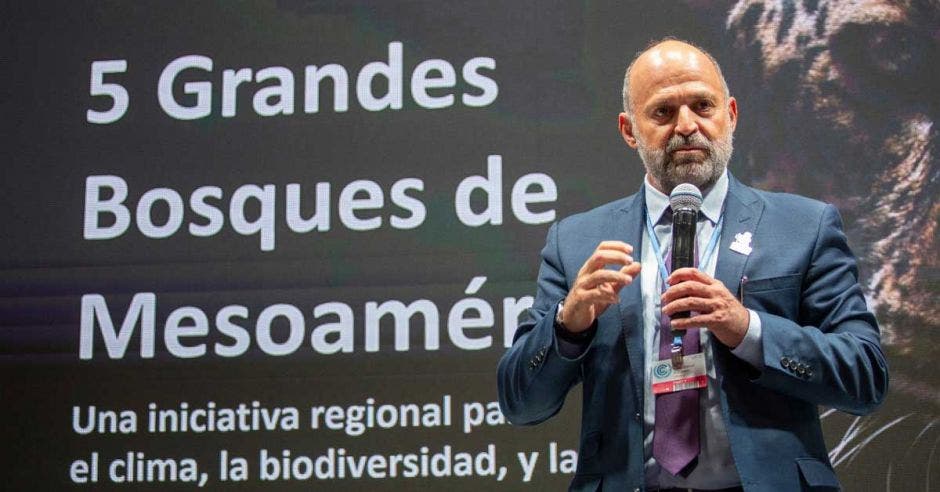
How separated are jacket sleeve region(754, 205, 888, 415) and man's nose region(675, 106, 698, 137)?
0.95 ft

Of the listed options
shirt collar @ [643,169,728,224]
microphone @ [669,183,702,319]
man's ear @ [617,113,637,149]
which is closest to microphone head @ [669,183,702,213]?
microphone @ [669,183,702,319]

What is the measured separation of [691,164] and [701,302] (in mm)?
428

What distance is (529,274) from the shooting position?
3.91m

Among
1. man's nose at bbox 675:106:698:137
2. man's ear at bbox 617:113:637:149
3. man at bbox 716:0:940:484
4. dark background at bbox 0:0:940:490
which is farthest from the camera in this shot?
dark background at bbox 0:0:940:490

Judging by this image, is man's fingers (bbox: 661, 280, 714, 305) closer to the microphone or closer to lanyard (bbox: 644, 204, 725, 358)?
the microphone

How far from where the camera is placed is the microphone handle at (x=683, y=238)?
186 centimetres

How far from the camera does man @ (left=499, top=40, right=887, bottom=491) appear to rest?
1.83m

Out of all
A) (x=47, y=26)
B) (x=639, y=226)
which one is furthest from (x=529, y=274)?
(x=47, y=26)

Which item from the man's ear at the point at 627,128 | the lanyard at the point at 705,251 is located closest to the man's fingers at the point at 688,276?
the lanyard at the point at 705,251

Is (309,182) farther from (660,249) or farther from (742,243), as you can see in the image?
(742,243)

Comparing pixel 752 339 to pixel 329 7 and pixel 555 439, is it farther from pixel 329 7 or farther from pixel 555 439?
pixel 329 7

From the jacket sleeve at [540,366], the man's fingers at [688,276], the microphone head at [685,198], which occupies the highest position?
the microphone head at [685,198]

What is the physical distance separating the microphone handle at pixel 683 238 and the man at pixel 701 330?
0.20 feet

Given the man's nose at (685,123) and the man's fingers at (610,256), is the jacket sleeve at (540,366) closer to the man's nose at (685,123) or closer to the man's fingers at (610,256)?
the man's fingers at (610,256)
